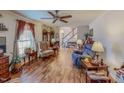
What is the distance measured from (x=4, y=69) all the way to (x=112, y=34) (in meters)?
1.84

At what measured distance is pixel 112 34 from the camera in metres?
2.68

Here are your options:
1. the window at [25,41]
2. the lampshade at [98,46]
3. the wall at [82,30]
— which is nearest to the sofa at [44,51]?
the window at [25,41]

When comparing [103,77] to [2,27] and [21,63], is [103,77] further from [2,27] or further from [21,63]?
[2,27]

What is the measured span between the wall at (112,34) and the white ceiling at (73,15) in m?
0.14

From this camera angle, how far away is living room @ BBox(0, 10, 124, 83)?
7.82ft

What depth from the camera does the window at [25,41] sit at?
8.47 feet

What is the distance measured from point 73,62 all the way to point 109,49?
0.68m

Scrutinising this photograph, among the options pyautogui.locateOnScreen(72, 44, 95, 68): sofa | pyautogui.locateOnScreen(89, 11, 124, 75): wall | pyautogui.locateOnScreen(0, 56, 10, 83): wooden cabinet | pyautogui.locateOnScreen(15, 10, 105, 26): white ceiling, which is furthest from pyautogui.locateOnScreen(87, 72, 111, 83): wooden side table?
pyautogui.locateOnScreen(0, 56, 10, 83): wooden cabinet

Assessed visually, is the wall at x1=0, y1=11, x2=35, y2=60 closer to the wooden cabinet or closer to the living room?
the living room

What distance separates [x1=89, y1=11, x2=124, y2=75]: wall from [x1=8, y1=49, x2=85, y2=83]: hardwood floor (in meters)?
0.57

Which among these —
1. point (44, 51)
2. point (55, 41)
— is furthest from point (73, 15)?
point (44, 51)

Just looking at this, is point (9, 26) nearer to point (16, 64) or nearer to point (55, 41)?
point (16, 64)

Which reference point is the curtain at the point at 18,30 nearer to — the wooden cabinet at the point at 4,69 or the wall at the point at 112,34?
the wooden cabinet at the point at 4,69
